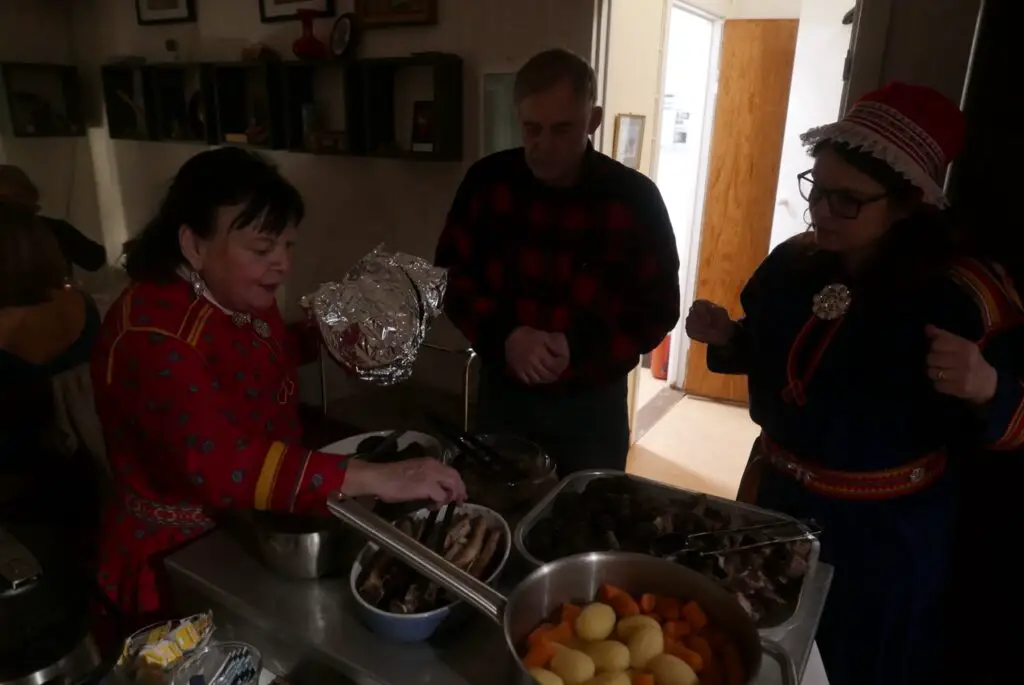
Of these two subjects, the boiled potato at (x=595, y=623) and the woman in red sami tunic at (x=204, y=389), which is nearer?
the boiled potato at (x=595, y=623)

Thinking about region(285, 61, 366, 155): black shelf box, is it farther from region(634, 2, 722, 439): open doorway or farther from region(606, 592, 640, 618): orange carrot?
region(606, 592, 640, 618): orange carrot

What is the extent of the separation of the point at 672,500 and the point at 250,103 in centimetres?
272

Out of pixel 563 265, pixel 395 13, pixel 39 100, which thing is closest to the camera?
pixel 563 265

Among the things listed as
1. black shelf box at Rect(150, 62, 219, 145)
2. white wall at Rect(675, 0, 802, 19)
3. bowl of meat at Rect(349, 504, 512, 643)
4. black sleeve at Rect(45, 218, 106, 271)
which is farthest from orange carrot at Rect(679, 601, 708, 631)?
white wall at Rect(675, 0, 802, 19)

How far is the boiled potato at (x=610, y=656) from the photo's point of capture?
27.2 inches

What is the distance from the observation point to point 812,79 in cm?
316

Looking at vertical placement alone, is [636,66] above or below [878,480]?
above

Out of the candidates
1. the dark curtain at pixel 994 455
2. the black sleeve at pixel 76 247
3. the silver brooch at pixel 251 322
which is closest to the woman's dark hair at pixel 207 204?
the silver brooch at pixel 251 322

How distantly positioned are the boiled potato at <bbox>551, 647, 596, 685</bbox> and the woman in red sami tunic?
0.84 ft

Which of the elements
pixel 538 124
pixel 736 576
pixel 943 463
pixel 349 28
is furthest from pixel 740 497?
pixel 349 28

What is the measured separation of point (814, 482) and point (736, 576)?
388mm

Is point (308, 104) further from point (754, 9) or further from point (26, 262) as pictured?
point (754, 9)

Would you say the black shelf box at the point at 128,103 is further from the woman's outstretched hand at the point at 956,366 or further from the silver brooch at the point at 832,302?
the woman's outstretched hand at the point at 956,366

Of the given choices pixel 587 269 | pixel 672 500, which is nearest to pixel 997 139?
pixel 587 269
